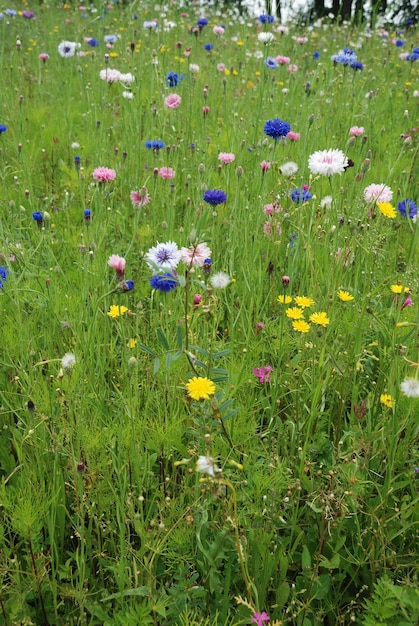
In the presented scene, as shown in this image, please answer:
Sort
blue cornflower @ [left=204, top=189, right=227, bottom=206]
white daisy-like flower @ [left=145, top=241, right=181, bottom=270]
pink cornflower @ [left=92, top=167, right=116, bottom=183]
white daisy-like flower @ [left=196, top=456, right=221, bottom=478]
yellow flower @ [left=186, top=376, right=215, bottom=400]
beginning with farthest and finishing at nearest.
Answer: pink cornflower @ [left=92, top=167, right=116, bottom=183]
blue cornflower @ [left=204, top=189, right=227, bottom=206]
white daisy-like flower @ [left=145, top=241, right=181, bottom=270]
yellow flower @ [left=186, top=376, right=215, bottom=400]
white daisy-like flower @ [left=196, top=456, right=221, bottom=478]

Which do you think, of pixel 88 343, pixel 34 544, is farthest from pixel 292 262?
pixel 34 544

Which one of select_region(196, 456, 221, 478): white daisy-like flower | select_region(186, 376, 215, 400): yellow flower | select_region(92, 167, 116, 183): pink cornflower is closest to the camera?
select_region(196, 456, 221, 478): white daisy-like flower

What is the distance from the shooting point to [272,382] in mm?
1430

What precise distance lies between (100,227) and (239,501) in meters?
1.07

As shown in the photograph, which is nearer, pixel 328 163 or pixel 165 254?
pixel 165 254

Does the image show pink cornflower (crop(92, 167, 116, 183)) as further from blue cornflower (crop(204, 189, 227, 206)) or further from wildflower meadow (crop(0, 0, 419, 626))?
blue cornflower (crop(204, 189, 227, 206))

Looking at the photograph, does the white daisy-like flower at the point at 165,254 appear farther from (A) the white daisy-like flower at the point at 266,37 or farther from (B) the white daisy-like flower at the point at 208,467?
(A) the white daisy-like flower at the point at 266,37

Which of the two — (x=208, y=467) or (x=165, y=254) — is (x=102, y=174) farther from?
(x=208, y=467)

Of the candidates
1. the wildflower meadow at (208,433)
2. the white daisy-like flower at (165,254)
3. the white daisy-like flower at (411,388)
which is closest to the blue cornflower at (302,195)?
the wildflower meadow at (208,433)

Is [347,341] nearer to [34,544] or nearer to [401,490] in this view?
[401,490]

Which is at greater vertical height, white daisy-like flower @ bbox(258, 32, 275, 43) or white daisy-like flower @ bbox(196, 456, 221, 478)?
white daisy-like flower @ bbox(258, 32, 275, 43)

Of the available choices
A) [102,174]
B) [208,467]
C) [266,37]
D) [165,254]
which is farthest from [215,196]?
[266,37]

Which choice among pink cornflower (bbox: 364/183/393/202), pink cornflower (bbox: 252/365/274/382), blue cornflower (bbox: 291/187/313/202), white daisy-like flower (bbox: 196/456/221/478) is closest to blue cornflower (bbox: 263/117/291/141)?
blue cornflower (bbox: 291/187/313/202)

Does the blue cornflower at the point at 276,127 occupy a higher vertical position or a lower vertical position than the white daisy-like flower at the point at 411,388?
higher
